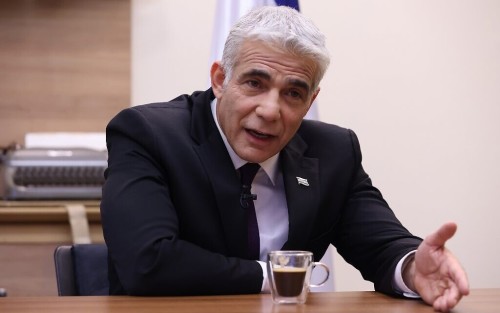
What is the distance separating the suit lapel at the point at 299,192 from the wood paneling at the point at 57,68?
1.82m

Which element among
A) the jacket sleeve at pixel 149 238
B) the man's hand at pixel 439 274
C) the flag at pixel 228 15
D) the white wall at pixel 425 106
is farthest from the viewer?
the white wall at pixel 425 106

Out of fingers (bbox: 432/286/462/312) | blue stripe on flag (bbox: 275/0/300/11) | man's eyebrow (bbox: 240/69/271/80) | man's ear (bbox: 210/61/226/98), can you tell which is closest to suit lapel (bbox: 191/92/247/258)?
man's ear (bbox: 210/61/226/98)

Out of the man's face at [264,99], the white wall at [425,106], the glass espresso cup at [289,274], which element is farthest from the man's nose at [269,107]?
the white wall at [425,106]

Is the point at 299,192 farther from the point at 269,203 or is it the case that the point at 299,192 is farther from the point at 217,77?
the point at 217,77

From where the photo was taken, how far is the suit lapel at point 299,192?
94.9 inches

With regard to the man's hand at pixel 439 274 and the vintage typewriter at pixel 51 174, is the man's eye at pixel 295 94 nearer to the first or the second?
the man's hand at pixel 439 274

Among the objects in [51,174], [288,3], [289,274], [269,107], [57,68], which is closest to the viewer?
[289,274]

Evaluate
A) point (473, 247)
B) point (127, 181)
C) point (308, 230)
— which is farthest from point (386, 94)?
point (127, 181)

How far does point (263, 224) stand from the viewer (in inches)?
96.3

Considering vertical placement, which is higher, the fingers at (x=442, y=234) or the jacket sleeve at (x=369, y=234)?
the fingers at (x=442, y=234)

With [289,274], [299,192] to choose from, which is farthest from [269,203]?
[289,274]

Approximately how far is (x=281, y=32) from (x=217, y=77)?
0.86ft

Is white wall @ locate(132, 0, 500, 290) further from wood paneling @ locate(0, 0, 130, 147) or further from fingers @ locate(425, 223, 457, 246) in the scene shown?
fingers @ locate(425, 223, 457, 246)

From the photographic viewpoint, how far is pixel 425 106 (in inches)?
181
